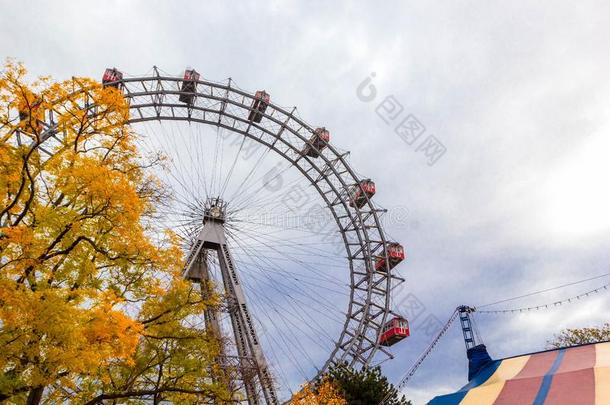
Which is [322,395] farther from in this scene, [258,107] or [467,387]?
[258,107]

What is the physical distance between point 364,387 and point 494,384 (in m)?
10.3

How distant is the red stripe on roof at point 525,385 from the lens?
1093 centimetres

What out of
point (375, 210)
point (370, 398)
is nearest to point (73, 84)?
point (370, 398)

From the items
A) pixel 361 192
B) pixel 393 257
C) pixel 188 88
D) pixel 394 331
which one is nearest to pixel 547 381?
pixel 394 331

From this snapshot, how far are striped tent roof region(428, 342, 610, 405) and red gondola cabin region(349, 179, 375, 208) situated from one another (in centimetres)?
1655

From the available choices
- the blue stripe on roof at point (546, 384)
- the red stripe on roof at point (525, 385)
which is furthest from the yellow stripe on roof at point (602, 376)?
the red stripe on roof at point (525, 385)

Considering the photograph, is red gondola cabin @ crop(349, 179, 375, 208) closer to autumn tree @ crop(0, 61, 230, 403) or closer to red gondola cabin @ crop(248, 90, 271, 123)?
red gondola cabin @ crop(248, 90, 271, 123)

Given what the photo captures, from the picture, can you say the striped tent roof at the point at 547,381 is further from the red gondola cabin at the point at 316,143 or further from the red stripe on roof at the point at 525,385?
the red gondola cabin at the point at 316,143

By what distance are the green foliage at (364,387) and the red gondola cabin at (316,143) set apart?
46.4 feet

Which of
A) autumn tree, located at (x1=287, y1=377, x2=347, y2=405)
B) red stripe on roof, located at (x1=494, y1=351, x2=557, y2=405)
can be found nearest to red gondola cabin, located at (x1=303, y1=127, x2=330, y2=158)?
autumn tree, located at (x1=287, y1=377, x2=347, y2=405)

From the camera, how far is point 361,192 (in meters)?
30.2

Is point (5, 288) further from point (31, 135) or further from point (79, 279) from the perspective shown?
point (31, 135)

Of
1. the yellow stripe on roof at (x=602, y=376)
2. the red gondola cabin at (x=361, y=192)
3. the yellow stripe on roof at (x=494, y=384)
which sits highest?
the red gondola cabin at (x=361, y=192)

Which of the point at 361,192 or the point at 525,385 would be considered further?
the point at 361,192
